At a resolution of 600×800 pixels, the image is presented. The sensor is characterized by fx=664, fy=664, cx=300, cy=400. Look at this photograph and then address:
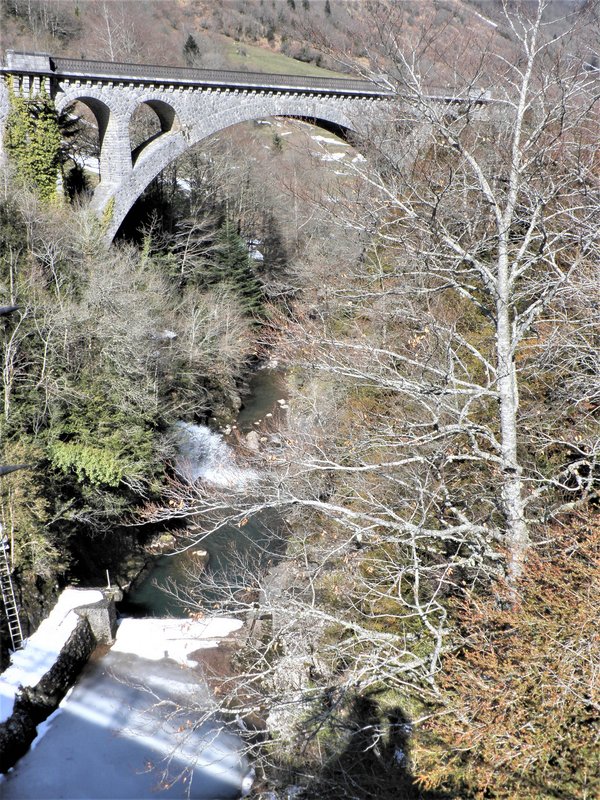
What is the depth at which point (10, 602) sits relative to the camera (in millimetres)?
9344

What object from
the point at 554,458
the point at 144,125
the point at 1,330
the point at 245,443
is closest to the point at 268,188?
the point at 144,125

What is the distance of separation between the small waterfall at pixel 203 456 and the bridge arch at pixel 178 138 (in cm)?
782

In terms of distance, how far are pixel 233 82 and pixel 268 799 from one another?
19.1 m

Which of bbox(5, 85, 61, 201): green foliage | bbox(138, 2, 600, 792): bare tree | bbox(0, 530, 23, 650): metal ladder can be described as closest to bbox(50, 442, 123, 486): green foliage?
bbox(0, 530, 23, 650): metal ladder

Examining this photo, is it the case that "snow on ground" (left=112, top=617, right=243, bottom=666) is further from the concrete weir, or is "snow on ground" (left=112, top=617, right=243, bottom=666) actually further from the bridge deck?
the bridge deck

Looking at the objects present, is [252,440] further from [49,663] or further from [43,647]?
[49,663]

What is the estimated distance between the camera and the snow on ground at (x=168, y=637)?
32.2 ft

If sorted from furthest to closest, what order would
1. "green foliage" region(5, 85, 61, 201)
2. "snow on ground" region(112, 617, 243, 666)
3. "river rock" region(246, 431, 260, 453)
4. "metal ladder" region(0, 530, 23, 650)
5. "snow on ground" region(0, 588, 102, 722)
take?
"green foliage" region(5, 85, 61, 201) < "river rock" region(246, 431, 260, 453) < "snow on ground" region(112, 617, 243, 666) < "metal ladder" region(0, 530, 23, 650) < "snow on ground" region(0, 588, 102, 722)

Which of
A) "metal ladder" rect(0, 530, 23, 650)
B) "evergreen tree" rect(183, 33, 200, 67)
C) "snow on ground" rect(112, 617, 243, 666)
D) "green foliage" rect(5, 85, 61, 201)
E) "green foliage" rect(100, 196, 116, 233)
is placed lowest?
"snow on ground" rect(112, 617, 243, 666)

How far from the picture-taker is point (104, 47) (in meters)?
30.1

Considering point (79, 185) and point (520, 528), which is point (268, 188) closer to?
point (79, 185)

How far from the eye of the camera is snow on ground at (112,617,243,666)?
9805 millimetres

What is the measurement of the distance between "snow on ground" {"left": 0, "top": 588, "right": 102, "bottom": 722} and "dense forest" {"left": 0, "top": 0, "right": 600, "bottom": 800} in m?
0.34

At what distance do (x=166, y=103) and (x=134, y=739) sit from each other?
57.2 ft
